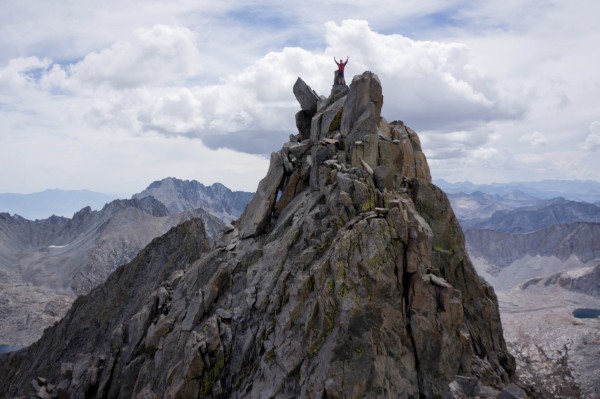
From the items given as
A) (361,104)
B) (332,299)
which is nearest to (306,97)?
(361,104)

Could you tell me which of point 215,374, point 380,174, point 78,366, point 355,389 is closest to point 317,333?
point 355,389

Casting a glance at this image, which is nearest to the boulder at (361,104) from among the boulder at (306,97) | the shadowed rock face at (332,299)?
the shadowed rock face at (332,299)

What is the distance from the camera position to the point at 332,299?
37.4 m

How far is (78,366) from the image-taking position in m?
55.2

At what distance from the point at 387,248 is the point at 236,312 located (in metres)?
16.9

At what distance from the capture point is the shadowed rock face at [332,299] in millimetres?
36031

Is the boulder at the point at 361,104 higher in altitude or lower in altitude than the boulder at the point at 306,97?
lower

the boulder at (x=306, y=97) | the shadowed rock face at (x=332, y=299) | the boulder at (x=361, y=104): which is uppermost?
the boulder at (x=306, y=97)

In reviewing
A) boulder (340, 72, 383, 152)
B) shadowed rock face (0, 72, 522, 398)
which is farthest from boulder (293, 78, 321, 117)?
boulder (340, 72, 383, 152)

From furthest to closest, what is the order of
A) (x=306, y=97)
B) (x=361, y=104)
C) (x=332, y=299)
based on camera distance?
(x=306, y=97)
(x=361, y=104)
(x=332, y=299)

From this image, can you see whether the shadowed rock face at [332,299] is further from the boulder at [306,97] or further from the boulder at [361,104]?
the boulder at [306,97]

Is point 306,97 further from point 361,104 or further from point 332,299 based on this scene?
point 332,299

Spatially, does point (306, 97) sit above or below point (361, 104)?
above

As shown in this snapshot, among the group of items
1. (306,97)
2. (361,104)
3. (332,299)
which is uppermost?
(306,97)
